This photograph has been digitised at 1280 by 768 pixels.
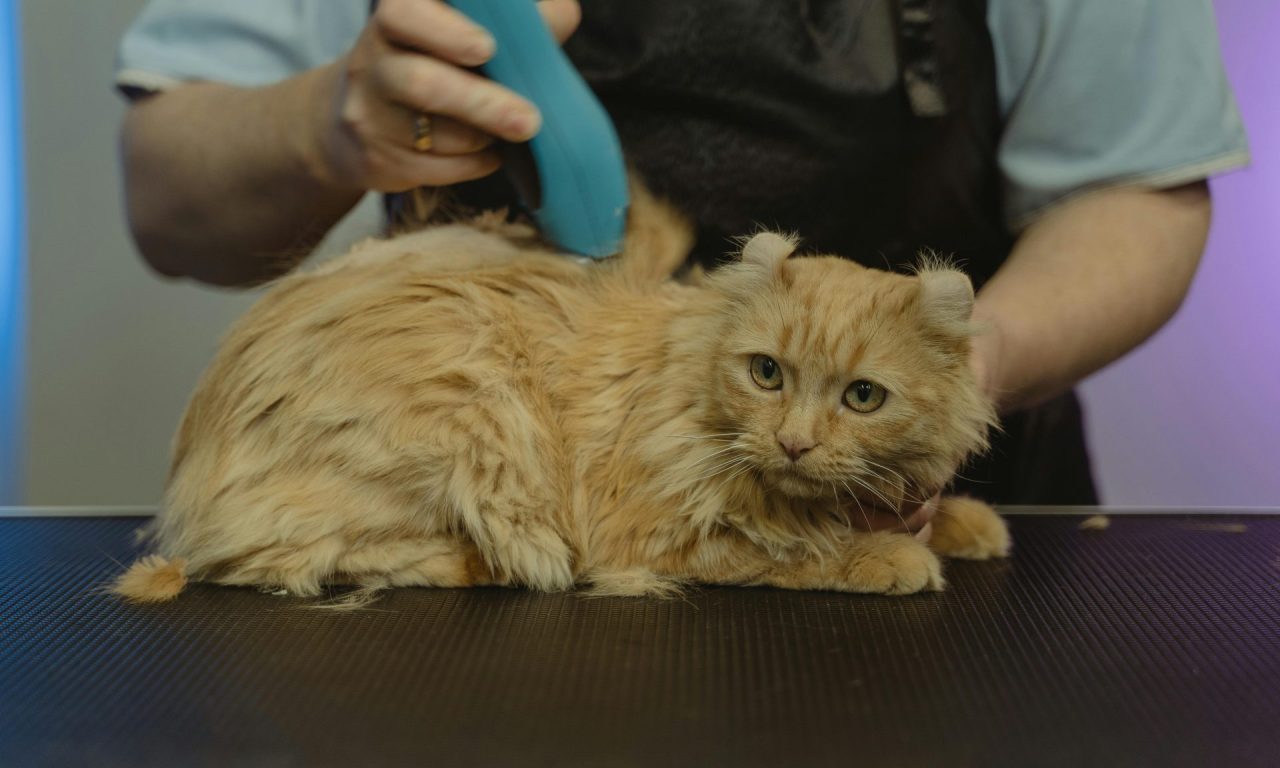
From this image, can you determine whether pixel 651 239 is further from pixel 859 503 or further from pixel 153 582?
pixel 153 582

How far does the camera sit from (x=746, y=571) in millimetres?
1055

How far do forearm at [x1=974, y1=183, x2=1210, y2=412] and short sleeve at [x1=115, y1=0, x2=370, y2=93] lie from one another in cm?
95

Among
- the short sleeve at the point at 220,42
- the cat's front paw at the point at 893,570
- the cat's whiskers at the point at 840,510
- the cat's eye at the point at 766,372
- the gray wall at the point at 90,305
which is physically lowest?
the gray wall at the point at 90,305

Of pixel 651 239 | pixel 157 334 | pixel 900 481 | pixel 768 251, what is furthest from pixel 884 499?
pixel 157 334

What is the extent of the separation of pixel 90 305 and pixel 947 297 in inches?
68.5

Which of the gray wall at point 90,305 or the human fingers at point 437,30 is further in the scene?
the gray wall at point 90,305

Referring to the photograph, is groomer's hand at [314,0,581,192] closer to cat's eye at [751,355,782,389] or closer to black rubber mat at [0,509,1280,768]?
cat's eye at [751,355,782,389]

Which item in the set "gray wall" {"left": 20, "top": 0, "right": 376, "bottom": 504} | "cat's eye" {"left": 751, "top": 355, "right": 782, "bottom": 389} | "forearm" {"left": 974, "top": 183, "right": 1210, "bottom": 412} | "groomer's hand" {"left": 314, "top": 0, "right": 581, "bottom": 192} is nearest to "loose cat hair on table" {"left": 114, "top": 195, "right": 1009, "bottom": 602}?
"cat's eye" {"left": 751, "top": 355, "right": 782, "bottom": 389}

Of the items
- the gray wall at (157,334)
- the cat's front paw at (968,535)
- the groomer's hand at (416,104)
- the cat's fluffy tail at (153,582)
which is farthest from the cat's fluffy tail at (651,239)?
the gray wall at (157,334)

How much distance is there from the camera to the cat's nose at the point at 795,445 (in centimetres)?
93

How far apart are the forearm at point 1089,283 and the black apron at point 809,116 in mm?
150

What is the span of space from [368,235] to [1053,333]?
0.88 metres

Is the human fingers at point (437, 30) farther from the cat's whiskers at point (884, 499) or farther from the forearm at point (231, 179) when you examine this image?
the cat's whiskers at point (884, 499)

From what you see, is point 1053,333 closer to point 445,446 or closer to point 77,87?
point 445,446
